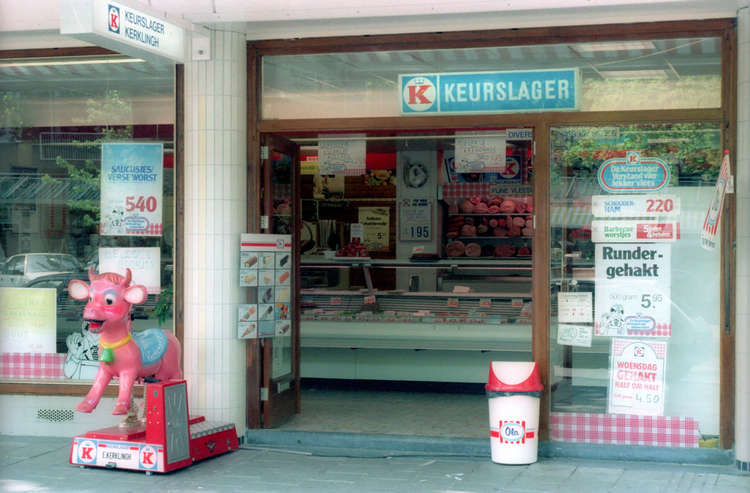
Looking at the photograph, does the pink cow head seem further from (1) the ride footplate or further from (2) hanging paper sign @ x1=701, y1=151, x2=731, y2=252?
(2) hanging paper sign @ x1=701, y1=151, x2=731, y2=252

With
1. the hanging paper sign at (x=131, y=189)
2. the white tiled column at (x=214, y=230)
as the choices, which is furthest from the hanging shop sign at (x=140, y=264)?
the white tiled column at (x=214, y=230)

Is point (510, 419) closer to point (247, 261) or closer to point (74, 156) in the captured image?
point (247, 261)

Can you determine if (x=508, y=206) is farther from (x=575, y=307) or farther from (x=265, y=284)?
(x=265, y=284)

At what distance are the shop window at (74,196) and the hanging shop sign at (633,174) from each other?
140 inches

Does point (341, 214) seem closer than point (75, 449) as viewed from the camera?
No

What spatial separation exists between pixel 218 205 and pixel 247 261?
1.67 feet

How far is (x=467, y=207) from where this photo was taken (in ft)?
38.3

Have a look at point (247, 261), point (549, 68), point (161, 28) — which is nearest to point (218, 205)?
point (247, 261)

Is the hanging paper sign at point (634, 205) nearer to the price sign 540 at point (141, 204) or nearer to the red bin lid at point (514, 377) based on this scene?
the red bin lid at point (514, 377)

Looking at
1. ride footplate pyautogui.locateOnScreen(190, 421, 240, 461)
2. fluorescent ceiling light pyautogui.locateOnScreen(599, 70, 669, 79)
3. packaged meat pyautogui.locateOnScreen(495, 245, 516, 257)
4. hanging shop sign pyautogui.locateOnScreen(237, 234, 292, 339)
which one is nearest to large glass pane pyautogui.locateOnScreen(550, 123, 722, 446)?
fluorescent ceiling light pyautogui.locateOnScreen(599, 70, 669, 79)

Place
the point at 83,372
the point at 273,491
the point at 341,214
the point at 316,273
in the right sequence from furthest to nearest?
the point at 341,214 → the point at 316,273 → the point at 83,372 → the point at 273,491

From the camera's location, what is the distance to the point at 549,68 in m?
5.99

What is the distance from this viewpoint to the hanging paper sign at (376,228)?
12586 millimetres

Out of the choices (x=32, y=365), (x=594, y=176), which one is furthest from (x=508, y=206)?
(x=32, y=365)
